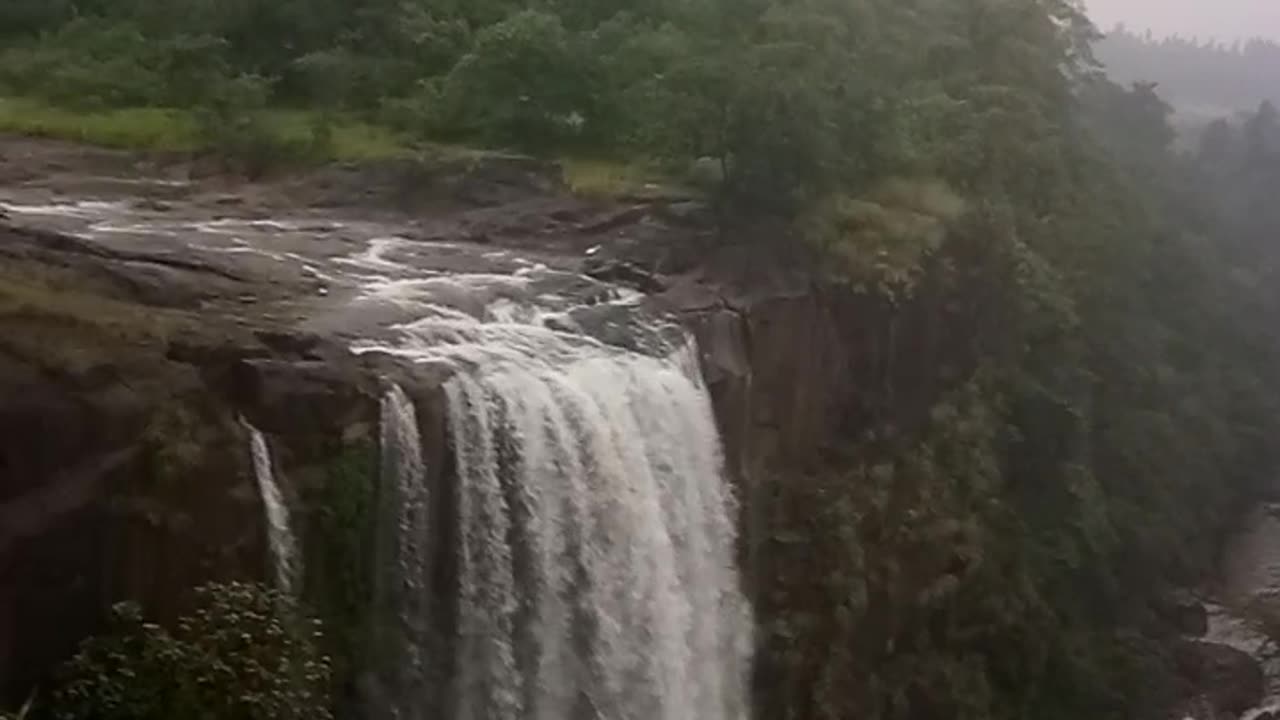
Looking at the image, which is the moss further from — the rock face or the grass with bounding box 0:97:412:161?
the grass with bounding box 0:97:412:161

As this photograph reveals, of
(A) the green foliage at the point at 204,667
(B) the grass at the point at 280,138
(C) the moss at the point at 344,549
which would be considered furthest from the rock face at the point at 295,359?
(B) the grass at the point at 280,138

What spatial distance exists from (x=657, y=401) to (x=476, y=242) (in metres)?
2.72

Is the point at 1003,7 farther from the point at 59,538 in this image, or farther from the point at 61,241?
the point at 59,538

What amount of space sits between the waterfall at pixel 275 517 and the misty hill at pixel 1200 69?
5749 cm

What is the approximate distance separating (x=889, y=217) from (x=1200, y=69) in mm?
67223

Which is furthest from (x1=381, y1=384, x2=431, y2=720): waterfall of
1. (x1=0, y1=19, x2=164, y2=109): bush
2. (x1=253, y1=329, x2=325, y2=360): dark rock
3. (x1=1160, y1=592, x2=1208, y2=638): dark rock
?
(x1=1160, y1=592, x2=1208, y2=638): dark rock

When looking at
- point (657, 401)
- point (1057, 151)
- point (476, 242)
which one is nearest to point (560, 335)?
point (657, 401)

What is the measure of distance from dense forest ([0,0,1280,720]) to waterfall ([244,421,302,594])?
5.06 meters

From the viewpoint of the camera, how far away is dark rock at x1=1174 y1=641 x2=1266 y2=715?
17578mm

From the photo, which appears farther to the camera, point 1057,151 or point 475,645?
point 1057,151

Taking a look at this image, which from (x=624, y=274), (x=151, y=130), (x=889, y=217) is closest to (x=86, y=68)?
(x=151, y=130)

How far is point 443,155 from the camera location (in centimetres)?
1393

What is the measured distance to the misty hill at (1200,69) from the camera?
66.8 m

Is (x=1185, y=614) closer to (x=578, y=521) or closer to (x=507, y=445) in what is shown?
(x=578, y=521)
